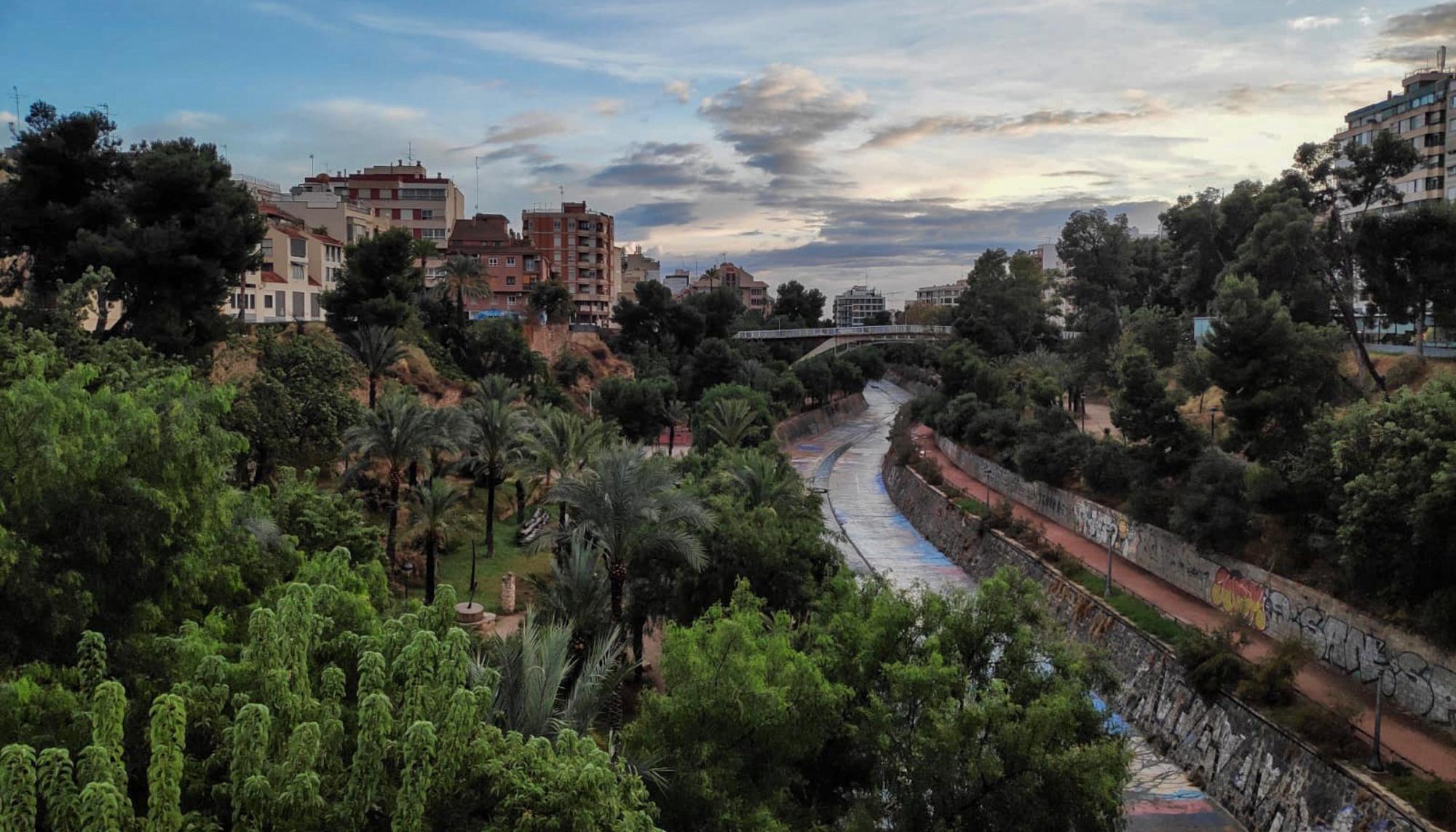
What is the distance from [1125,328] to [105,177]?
50.8m

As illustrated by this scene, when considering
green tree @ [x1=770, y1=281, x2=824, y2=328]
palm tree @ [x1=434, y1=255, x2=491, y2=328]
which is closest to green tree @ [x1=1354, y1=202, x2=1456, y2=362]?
palm tree @ [x1=434, y1=255, x2=491, y2=328]

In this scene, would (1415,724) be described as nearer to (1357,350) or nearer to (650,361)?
(1357,350)

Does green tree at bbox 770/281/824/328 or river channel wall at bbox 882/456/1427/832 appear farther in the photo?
green tree at bbox 770/281/824/328

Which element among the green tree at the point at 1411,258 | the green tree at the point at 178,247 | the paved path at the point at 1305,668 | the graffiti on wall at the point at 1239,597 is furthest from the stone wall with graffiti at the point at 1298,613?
the green tree at the point at 178,247

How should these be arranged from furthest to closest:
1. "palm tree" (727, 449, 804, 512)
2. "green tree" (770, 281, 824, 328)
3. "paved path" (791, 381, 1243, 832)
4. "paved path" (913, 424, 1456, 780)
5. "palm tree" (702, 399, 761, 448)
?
1. "green tree" (770, 281, 824, 328)
2. "palm tree" (702, 399, 761, 448)
3. "palm tree" (727, 449, 804, 512)
4. "paved path" (791, 381, 1243, 832)
5. "paved path" (913, 424, 1456, 780)

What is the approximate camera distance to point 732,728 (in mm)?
15141

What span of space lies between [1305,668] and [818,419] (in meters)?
74.9

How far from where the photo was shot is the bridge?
11262 cm

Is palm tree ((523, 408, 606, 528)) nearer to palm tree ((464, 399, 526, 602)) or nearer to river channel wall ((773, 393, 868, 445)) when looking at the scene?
palm tree ((464, 399, 526, 602))

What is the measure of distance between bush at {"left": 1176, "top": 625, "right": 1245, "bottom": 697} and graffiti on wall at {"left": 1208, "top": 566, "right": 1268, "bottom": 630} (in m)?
2.14

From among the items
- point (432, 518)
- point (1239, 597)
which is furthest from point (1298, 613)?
point (432, 518)

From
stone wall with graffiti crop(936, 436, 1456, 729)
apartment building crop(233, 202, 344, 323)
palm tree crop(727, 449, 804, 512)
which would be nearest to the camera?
stone wall with graffiti crop(936, 436, 1456, 729)

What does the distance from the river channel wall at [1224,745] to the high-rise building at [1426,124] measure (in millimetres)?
42850

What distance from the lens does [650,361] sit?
86938mm
